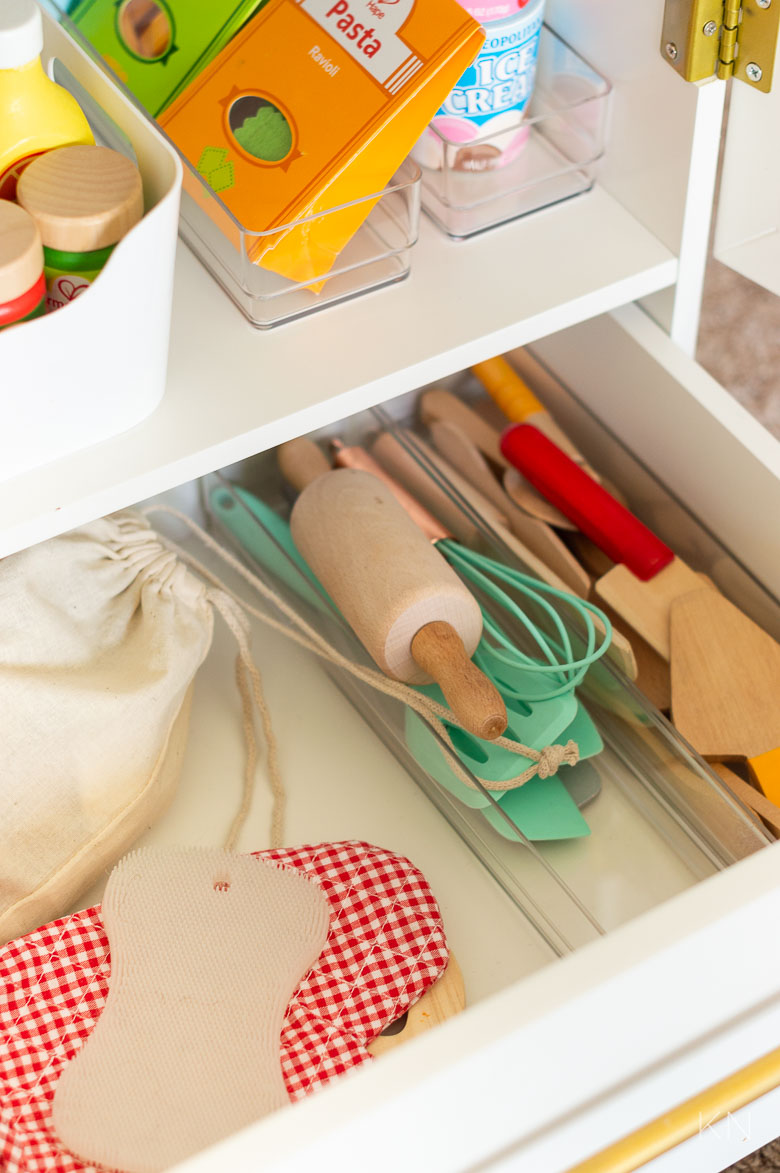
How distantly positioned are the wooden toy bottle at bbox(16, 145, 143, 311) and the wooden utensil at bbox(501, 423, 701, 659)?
358 mm

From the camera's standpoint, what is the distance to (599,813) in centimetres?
76

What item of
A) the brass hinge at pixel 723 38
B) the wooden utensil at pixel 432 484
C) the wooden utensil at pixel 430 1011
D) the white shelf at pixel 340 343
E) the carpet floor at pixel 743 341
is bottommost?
the wooden utensil at pixel 430 1011

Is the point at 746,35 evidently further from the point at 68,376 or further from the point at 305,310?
the point at 68,376

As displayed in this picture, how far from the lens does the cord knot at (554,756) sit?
72 cm

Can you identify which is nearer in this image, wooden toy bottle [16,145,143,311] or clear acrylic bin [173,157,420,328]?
wooden toy bottle [16,145,143,311]

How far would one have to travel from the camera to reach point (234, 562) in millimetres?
812

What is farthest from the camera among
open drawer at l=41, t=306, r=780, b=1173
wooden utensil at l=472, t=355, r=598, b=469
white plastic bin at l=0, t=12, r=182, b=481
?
wooden utensil at l=472, t=355, r=598, b=469

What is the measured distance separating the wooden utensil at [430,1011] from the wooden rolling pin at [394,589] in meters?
0.14

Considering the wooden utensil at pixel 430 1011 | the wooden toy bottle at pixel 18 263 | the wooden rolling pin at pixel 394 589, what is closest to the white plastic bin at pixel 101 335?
the wooden toy bottle at pixel 18 263

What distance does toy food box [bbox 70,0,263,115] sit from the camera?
0.74m

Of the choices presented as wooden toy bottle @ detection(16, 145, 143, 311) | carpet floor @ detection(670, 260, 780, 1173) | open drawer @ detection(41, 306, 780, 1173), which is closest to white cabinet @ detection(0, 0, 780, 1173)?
open drawer @ detection(41, 306, 780, 1173)

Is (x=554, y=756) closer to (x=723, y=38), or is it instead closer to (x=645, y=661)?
(x=645, y=661)

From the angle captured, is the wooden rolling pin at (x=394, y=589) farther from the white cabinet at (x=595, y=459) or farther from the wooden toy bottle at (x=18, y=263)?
the wooden toy bottle at (x=18, y=263)

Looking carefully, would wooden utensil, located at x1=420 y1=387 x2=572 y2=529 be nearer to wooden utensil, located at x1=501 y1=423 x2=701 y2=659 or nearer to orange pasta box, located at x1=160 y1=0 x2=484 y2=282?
wooden utensil, located at x1=501 y1=423 x2=701 y2=659
